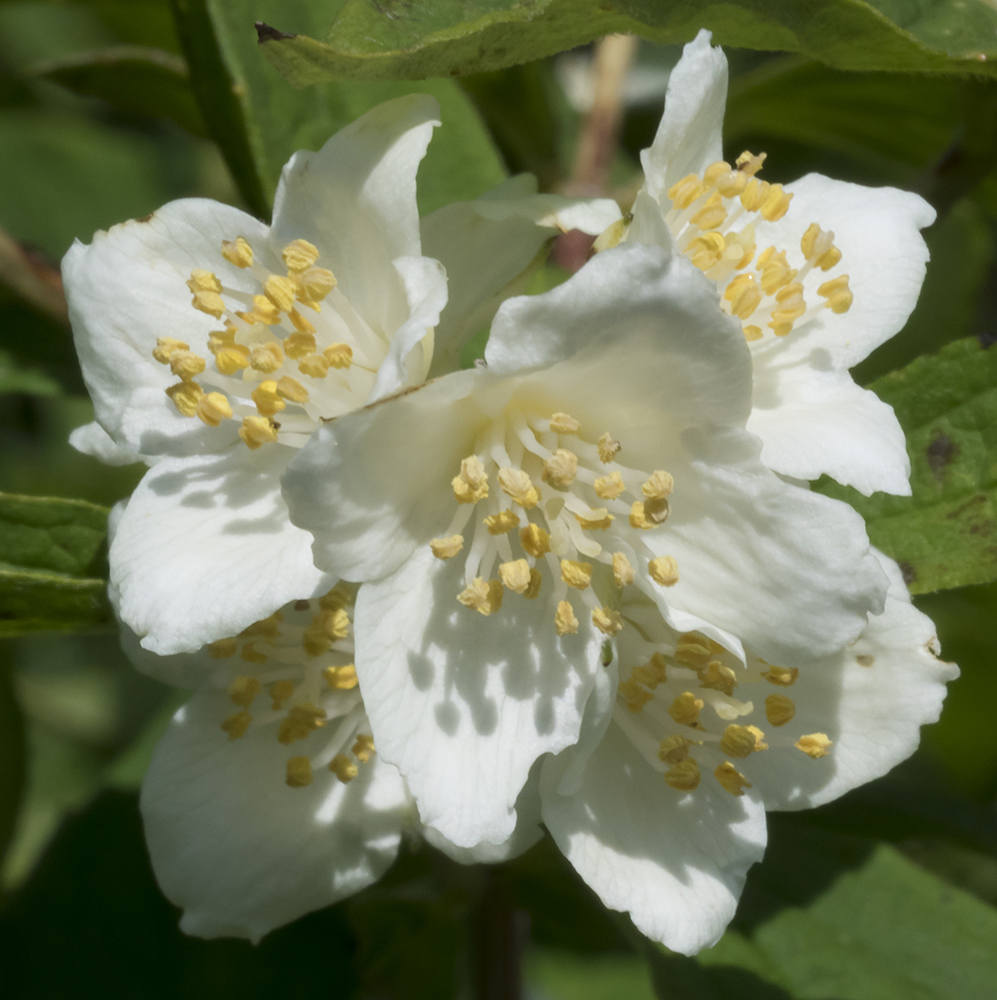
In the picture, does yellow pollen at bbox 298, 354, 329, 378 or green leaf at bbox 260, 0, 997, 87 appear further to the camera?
yellow pollen at bbox 298, 354, 329, 378

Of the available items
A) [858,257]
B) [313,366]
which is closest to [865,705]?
[858,257]

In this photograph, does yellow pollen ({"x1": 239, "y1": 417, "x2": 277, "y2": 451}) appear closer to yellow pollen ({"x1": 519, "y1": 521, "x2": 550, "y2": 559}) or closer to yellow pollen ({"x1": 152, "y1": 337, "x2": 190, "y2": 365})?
yellow pollen ({"x1": 152, "y1": 337, "x2": 190, "y2": 365})

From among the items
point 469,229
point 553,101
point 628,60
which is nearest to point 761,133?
point 628,60

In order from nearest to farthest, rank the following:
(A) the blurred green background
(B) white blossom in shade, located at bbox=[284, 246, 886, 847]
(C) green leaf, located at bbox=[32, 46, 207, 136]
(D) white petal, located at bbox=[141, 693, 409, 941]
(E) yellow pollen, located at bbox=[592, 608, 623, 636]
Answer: (B) white blossom in shade, located at bbox=[284, 246, 886, 847] < (E) yellow pollen, located at bbox=[592, 608, 623, 636] < (D) white petal, located at bbox=[141, 693, 409, 941] < (A) the blurred green background < (C) green leaf, located at bbox=[32, 46, 207, 136]

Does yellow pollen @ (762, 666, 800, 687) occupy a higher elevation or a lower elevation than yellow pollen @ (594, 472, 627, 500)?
lower

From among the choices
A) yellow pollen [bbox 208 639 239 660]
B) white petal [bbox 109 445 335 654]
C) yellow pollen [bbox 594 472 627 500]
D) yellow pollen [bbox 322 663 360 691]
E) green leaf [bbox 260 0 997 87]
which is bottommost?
yellow pollen [bbox 322 663 360 691]

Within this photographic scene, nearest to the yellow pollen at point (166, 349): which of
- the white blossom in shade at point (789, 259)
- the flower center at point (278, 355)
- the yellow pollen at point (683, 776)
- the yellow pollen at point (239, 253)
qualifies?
the flower center at point (278, 355)

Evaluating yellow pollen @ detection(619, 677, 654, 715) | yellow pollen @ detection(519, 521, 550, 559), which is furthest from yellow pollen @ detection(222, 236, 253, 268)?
yellow pollen @ detection(619, 677, 654, 715)
